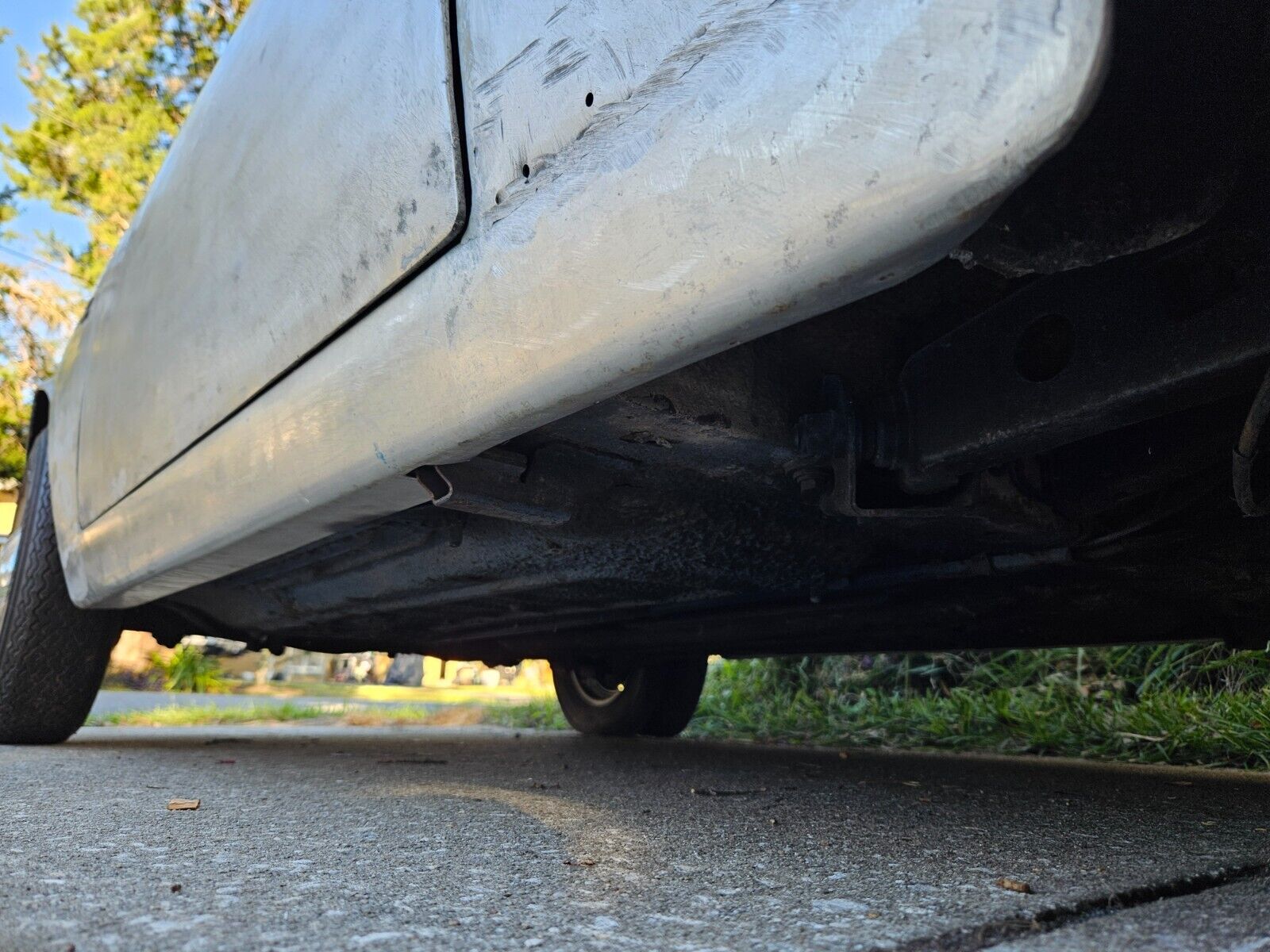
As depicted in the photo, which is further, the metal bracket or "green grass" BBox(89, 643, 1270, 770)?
"green grass" BBox(89, 643, 1270, 770)

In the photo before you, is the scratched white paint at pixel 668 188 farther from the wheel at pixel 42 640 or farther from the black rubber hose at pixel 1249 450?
the wheel at pixel 42 640

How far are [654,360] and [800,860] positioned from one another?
2.08 ft

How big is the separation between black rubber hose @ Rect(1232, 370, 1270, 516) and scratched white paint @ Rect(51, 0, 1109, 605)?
17.0 inches

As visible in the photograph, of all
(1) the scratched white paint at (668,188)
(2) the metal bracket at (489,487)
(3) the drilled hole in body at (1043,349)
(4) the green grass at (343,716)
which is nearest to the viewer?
(1) the scratched white paint at (668,188)

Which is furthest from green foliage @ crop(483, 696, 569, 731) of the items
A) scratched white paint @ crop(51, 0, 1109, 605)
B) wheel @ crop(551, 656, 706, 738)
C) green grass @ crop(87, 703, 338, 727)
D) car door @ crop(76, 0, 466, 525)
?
scratched white paint @ crop(51, 0, 1109, 605)

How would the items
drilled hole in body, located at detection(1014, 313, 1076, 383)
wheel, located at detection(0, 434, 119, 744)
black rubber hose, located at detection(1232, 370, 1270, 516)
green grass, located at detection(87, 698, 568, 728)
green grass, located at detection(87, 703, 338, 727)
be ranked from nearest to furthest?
black rubber hose, located at detection(1232, 370, 1270, 516)
drilled hole in body, located at detection(1014, 313, 1076, 383)
wheel, located at detection(0, 434, 119, 744)
green grass, located at detection(87, 703, 338, 727)
green grass, located at detection(87, 698, 568, 728)

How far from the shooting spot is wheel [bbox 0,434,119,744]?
2301 mm

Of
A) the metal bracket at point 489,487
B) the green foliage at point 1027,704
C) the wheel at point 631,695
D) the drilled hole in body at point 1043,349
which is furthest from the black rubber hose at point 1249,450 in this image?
the wheel at point 631,695

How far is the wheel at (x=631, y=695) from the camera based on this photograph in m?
3.08

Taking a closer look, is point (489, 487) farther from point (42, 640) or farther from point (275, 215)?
point (42, 640)

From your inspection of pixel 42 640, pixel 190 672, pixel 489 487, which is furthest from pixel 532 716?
pixel 190 672

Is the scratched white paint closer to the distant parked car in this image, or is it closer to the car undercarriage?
the distant parked car

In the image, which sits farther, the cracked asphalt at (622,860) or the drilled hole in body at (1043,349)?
the drilled hole in body at (1043,349)

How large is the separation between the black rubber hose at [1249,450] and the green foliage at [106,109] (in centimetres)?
1085
